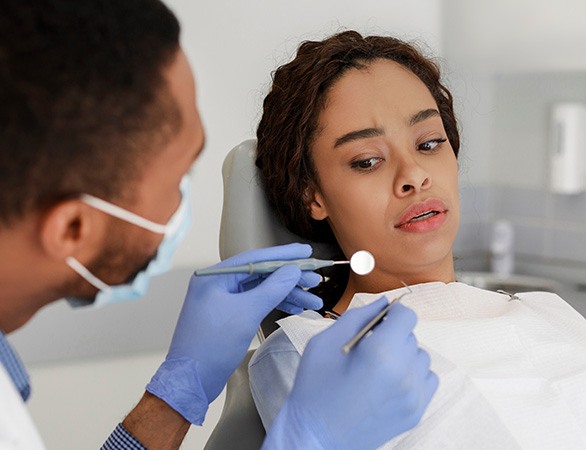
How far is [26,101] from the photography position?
0.84 m

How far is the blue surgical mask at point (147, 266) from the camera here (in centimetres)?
98

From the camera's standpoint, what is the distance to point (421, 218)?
1.61 m

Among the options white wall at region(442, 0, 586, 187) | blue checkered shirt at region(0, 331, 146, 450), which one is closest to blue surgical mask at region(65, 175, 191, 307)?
blue checkered shirt at region(0, 331, 146, 450)

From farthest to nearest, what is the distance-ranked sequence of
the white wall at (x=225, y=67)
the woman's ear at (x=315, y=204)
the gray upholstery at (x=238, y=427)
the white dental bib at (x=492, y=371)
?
the white wall at (x=225, y=67)
the woman's ear at (x=315, y=204)
the gray upholstery at (x=238, y=427)
the white dental bib at (x=492, y=371)

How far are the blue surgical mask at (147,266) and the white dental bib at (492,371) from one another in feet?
1.45

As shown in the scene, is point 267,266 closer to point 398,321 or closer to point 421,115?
point 398,321

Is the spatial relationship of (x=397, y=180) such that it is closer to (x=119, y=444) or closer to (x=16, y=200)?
(x=119, y=444)

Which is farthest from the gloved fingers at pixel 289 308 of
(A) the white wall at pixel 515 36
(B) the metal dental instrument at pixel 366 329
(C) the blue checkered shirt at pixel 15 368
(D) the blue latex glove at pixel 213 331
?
(A) the white wall at pixel 515 36

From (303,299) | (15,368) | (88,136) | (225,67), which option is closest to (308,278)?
(303,299)

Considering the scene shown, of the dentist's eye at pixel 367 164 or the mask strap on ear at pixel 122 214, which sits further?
the dentist's eye at pixel 367 164

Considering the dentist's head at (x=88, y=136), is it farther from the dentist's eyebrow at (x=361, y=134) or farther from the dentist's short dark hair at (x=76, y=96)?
the dentist's eyebrow at (x=361, y=134)

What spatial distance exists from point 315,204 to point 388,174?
0.66ft

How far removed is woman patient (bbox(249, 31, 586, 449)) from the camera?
1.31 meters

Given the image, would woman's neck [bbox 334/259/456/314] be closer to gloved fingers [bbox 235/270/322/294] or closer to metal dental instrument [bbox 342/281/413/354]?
gloved fingers [bbox 235/270/322/294]
